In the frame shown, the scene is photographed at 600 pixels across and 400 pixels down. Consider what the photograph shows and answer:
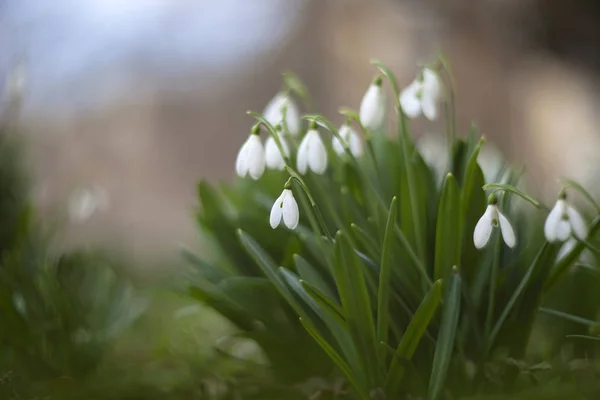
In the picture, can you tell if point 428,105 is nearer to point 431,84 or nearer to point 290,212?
point 431,84

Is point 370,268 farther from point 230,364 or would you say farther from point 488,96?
point 488,96

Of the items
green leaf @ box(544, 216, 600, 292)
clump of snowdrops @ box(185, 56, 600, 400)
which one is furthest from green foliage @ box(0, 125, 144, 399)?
green leaf @ box(544, 216, 600, 292)

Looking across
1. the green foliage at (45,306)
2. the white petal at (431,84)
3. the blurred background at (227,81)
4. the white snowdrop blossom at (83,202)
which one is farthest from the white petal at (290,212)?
the blurred background at (227,81)

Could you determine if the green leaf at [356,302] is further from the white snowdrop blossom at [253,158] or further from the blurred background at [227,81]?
the blurred background at [227,81]

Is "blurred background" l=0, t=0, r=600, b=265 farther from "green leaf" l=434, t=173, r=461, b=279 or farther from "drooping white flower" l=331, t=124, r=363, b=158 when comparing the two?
"green leaf" l=434, t=173, r=461, b=279

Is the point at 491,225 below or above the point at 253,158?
below

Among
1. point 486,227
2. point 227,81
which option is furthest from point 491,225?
point 227,81

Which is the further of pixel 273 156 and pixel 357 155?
pixel 357 155
